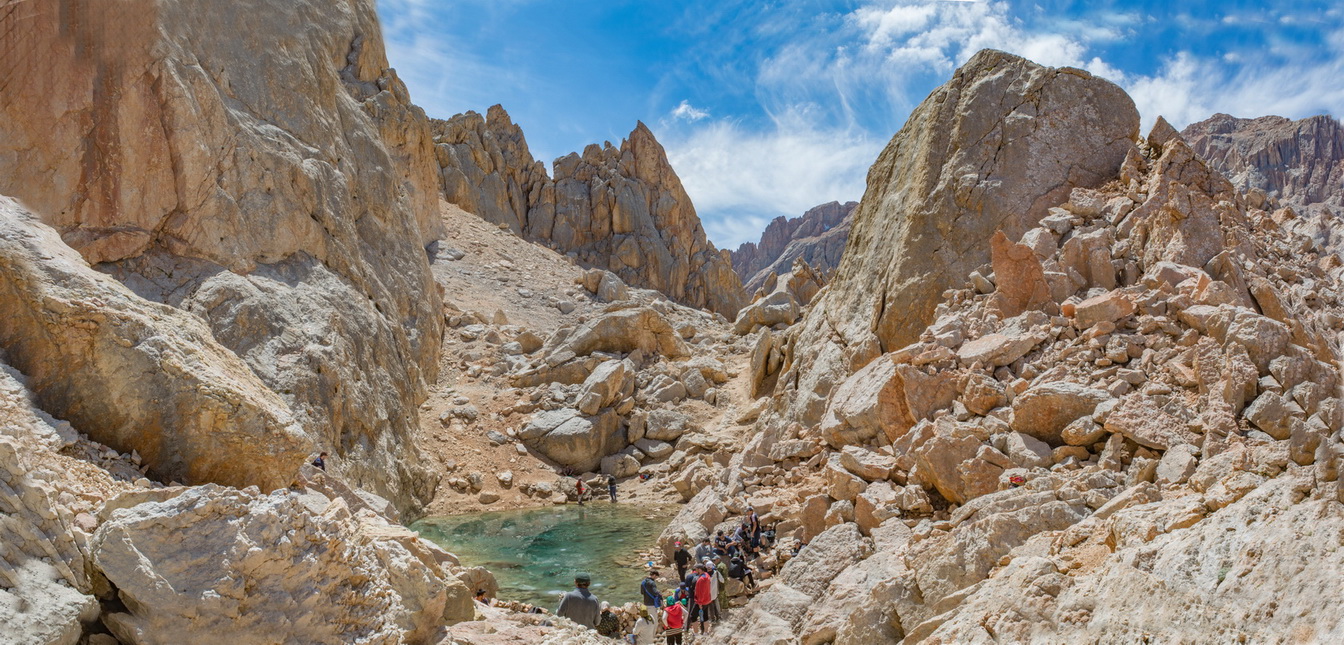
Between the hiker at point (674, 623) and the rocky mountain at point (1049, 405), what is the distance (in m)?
0.69

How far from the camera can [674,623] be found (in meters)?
9.77

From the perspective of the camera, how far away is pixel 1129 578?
4.66 metres

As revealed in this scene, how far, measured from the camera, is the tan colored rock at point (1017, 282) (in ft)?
46.1

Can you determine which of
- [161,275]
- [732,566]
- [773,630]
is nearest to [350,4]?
[161,275]

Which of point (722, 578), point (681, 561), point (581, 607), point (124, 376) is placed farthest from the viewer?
point (681, 561)

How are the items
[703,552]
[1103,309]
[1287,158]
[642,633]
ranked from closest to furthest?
[642,633]
[1103,309]
[703,552]
[1287,158]

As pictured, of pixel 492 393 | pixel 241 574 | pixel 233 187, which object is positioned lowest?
pixel 241 574

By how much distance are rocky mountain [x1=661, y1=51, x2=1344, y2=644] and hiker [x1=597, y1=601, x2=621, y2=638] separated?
173cm

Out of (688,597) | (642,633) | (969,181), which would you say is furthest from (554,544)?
(969,181)

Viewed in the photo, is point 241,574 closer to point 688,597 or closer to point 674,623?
point 674,623

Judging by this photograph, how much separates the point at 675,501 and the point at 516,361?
11.2 meters

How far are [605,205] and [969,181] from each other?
46977 mm

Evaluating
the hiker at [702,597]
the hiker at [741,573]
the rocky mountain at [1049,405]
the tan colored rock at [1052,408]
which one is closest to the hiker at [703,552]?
the hiker at [741,573]

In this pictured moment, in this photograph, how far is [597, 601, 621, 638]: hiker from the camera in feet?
33.2
